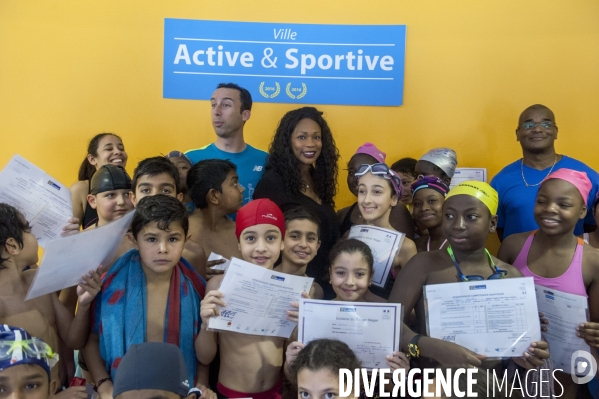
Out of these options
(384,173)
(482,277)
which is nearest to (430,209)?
(384,173)

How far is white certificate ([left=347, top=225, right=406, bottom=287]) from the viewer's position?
3689mm

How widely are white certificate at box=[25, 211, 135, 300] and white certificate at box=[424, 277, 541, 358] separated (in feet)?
5.34

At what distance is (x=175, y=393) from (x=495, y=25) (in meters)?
4.47

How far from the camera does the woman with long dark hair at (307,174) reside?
13.8ft

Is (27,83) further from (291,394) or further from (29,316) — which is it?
(291,394)

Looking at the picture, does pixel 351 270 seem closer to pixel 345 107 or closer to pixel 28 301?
pixel 28 301

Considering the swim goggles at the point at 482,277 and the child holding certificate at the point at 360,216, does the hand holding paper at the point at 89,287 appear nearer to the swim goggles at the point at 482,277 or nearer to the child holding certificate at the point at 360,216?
the child holding certificate at the point at 360,216

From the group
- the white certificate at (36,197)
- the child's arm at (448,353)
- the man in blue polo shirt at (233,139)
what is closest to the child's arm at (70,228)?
the white certificate at (36,197)

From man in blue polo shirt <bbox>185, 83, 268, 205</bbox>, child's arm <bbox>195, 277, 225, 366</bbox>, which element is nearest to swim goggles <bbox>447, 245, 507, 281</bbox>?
child's arm <bbox>195, 277, 225, 366</bbox>

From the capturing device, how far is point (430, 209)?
4.20 meters

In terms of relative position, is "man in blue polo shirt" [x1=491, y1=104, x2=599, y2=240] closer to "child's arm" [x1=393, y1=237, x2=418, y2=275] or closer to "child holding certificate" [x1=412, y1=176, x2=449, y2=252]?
"child holding certificate" [x1=412, y1=176, x2=449, y2=252]

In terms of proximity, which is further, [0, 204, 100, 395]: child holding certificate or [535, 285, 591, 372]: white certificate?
[535, 285, 591, 372]: white certificate

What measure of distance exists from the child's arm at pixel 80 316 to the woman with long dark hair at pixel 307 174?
147cm

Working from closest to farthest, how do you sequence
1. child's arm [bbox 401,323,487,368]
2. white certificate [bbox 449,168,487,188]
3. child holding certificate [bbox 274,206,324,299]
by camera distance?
child's arm [bbox 401,323,487,368] < child holding certificate [bbox 274,206,324,299] < white certificate [bbox 449,168,487,188]
